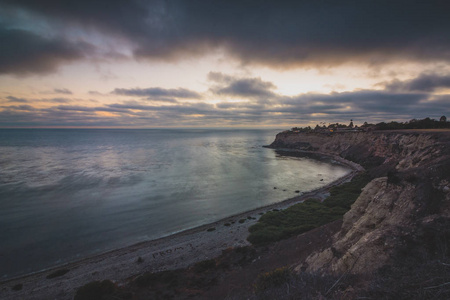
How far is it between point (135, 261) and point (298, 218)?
20607mm

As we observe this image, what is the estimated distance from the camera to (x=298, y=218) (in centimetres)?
2622

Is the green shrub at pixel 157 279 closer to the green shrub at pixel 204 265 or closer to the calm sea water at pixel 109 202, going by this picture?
the green shrub at pixel 204 265

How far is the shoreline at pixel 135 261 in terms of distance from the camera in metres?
16.0

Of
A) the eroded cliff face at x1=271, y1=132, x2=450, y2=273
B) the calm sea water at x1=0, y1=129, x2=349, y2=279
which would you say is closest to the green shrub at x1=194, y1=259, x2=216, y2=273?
the eroded cliff face at x1=271, y1=132, x2=450, y2=273

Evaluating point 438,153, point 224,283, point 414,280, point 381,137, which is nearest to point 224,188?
point 224,283

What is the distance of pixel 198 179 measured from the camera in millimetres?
53688

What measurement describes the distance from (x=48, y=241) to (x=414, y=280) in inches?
1315

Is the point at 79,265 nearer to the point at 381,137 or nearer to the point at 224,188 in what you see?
the point at 224,188

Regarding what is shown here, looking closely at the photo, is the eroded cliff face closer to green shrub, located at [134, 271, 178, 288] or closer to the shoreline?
green shrub, located at [134, 271, 178, 288]

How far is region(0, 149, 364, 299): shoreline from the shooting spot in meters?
16.0

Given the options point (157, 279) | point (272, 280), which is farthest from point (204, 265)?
point (272, 280)

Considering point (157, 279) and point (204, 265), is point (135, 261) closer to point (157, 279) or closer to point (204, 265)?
point (157, 279)

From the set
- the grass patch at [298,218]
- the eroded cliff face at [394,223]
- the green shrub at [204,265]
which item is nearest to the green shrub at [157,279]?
the green shrub at [204,265]

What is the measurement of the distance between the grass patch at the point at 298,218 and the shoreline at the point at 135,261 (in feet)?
6.25
